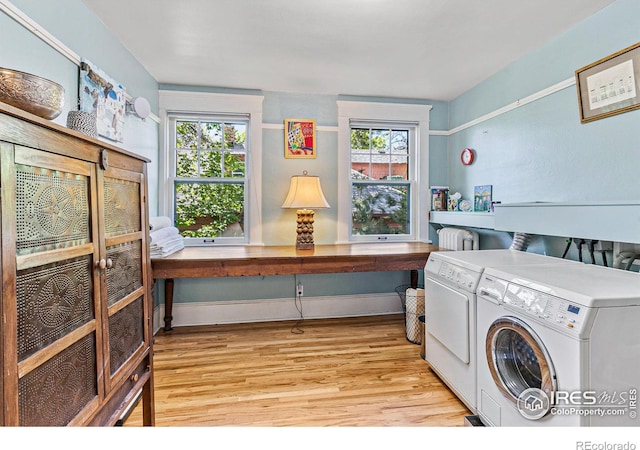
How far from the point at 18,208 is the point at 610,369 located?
6.23 ft

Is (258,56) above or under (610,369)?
above

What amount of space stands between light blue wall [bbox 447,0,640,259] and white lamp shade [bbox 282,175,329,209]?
148cm

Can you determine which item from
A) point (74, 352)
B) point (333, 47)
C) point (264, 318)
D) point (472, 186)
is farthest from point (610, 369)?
point (264, 318)

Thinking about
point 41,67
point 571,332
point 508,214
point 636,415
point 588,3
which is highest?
point 588,3

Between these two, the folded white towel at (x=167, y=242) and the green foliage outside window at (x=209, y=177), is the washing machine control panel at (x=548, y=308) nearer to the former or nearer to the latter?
the folded white towel at (x=167, y=242)

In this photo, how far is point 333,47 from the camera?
220cm

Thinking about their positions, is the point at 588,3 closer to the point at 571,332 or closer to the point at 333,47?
the point at 333,47

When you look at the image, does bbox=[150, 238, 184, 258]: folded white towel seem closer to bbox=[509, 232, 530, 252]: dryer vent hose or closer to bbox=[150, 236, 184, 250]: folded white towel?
bbox=[150, 236, 184, 250]: folded white towel

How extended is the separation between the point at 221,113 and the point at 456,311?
2586 mm

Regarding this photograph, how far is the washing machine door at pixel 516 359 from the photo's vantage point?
1.25m

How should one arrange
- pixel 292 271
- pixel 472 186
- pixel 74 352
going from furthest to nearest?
pixel 472 186
pixel 292 271
pixel 74 352

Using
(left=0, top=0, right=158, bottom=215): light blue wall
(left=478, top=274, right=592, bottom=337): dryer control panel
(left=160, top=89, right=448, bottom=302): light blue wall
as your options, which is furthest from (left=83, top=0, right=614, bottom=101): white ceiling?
(left=478, top=274, right=592, bottom=337): dryer control panel

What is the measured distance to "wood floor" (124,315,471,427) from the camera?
169cm

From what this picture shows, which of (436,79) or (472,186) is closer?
(436,79)
